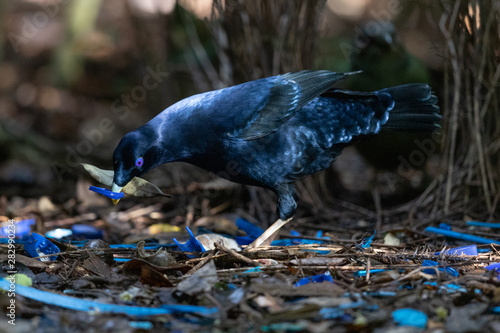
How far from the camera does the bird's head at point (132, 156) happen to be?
3.00 meters

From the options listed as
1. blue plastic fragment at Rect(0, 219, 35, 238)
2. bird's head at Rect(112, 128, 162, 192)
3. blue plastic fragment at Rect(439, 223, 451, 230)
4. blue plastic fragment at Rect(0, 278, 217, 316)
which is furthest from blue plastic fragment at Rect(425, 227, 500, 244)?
blue plastic fragment at Rect(0, 219, 35, 238)

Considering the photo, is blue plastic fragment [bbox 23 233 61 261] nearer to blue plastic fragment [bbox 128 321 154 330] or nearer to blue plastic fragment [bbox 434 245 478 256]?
blue plastic fragment [bbox 128 321 154 330]

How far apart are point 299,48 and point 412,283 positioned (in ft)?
7.66

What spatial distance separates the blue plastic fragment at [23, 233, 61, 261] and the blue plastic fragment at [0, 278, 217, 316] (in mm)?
775

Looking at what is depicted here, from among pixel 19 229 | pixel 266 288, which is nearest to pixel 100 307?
pixel 266 288

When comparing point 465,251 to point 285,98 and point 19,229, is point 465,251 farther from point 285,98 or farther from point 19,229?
point 19,229

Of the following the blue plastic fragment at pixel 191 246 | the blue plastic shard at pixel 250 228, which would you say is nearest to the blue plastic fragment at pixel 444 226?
the blue plastic shard at pixel 250 228

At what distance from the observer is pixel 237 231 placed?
12.9 ft

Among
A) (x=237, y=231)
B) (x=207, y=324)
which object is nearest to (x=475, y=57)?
(x=237, y=231)

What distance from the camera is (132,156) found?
118 inches

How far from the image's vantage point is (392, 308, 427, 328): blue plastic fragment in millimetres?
1955

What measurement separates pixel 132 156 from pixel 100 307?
1.08 metres

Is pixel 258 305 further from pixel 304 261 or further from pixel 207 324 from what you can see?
pixel 304 261

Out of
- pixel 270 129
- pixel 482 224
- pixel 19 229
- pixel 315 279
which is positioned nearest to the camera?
pixel 315 279
